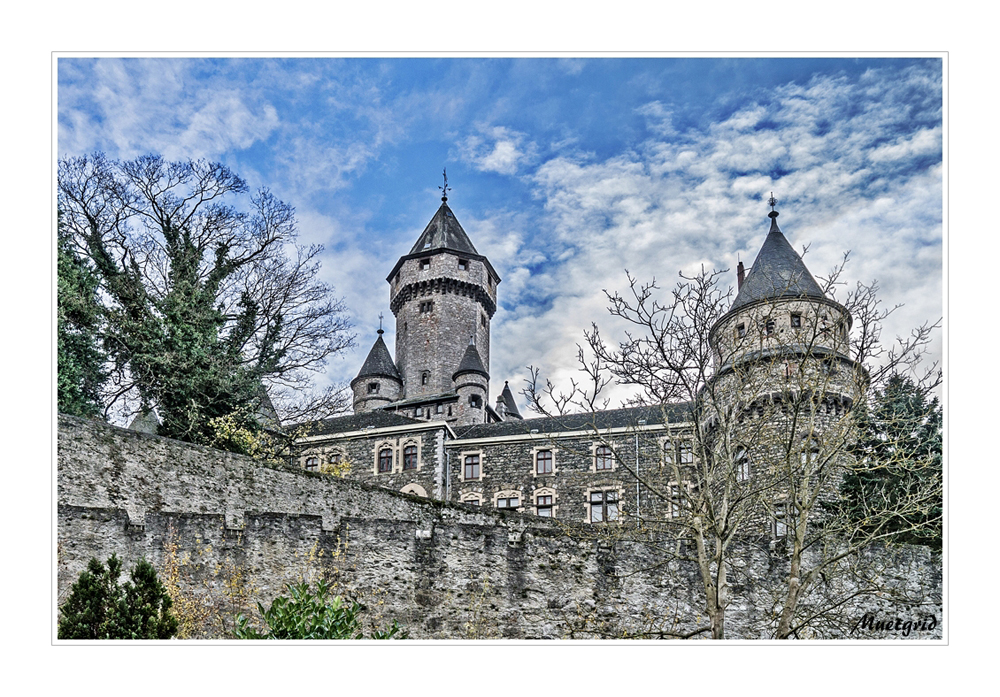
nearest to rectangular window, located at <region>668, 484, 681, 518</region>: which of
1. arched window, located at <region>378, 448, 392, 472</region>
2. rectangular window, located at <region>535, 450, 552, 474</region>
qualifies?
rectangular window, located at <region>535, 450, 552, 474</region>

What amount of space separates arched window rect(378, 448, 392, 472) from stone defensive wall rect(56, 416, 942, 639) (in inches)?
595

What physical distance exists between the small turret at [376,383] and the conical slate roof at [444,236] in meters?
6.04

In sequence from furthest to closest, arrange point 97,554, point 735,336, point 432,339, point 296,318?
point 432,339 < point 296,318 < point 735,336 < point 97,554

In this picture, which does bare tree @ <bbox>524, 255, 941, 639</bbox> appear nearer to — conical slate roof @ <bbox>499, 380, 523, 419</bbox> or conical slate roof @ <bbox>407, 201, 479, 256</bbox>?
conical slate roof @ <bbox>499, 380, 523, 419</bbox>

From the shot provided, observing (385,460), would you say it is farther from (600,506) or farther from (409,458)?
(600,506)

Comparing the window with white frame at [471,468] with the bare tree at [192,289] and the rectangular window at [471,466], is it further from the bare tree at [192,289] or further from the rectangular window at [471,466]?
the bare tree at [192,289]

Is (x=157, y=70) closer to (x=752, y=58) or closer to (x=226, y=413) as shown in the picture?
(x=752, y=58)

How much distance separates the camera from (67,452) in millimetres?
14508

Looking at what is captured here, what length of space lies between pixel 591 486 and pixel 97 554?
775 inches

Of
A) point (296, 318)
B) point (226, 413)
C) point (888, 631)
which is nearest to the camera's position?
point (888, 631)

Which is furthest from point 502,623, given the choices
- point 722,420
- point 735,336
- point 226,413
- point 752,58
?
point 226,413

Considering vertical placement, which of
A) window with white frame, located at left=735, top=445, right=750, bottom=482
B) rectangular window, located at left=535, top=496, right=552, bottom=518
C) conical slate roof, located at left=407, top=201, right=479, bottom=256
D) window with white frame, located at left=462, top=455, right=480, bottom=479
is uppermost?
conical slate roof, located at left=407, top=201, right=479, bottom=256

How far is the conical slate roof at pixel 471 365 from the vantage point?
41719mm

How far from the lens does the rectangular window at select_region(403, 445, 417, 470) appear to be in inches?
1214
